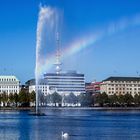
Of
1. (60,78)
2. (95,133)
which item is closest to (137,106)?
(60,78)

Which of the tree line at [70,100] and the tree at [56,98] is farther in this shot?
the tree at [56,98]

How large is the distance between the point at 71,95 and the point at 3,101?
31.9 m

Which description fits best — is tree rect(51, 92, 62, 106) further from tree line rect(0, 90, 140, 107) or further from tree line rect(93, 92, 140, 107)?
tree line rect(93, 92, 140, 107)

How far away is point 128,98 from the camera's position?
170m

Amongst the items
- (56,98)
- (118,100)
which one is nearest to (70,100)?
(56,98)

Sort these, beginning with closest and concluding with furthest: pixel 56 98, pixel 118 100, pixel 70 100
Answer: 1. pixel 118 100
2. pixel 56 98
3. pixel 70 100

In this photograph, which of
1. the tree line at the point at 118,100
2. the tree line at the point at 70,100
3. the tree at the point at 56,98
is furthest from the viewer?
the tree at the point at 56,98

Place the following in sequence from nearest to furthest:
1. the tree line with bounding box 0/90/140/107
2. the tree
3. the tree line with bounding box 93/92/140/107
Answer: the tree line with bounding box 0/90/140/107
the tree line with bounding box 93/92/140/107
the tree

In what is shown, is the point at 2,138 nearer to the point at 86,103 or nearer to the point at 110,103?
the point at 110,103

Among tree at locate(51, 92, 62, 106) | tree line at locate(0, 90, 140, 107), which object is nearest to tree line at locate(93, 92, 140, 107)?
tree line at locate(0, 90, 140, 107)

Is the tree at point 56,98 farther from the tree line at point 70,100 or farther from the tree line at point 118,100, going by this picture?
the tree line at point 118,100

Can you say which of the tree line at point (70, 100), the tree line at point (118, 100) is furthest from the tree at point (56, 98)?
the tree line at point (118, 100)

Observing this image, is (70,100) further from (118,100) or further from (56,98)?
(118,100)

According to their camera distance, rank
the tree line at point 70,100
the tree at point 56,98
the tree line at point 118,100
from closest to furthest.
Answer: the tree line at point 70,100 → the tree line at point 118,100 → the tree at point 56,98
